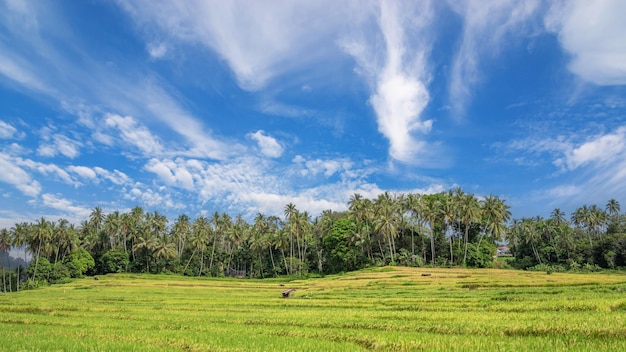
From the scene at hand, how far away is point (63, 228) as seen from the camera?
9150cm

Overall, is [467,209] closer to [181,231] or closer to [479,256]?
[479,256]

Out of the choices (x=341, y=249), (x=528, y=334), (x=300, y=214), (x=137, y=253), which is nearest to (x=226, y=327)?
(x=528, y=334)

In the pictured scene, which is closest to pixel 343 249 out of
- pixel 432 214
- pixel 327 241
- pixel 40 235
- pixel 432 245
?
pixel 327 241

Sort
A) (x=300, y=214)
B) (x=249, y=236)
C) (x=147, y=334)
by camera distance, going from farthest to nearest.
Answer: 1. (x=249, y=236)
2. (x=300, y=214)
3. (x=147, y=334)

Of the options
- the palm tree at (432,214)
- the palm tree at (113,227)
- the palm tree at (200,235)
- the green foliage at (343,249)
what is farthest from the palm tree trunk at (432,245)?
the palm tree at (113,227)

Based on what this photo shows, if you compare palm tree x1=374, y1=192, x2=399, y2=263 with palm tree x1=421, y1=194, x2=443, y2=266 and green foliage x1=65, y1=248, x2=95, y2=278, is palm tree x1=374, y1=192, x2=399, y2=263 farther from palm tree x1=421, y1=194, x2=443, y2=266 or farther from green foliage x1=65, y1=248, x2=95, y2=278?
green foliage x1=65, y1=248, x2=95, y2=278

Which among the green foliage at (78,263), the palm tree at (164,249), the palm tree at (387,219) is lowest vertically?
the green foliage at (78,263)

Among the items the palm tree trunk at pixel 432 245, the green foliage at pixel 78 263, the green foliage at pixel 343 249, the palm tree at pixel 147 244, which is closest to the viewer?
the palm tree trunk at pixel 432 245

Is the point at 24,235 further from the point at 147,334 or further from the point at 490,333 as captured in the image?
the point at 490,333

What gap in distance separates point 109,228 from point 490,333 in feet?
367

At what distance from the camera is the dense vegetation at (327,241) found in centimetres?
8475

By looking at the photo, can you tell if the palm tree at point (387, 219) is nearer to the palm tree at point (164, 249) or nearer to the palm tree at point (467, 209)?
the palm tree at point (467, 209)

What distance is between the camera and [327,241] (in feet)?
312

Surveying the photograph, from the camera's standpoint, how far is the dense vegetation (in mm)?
84750
